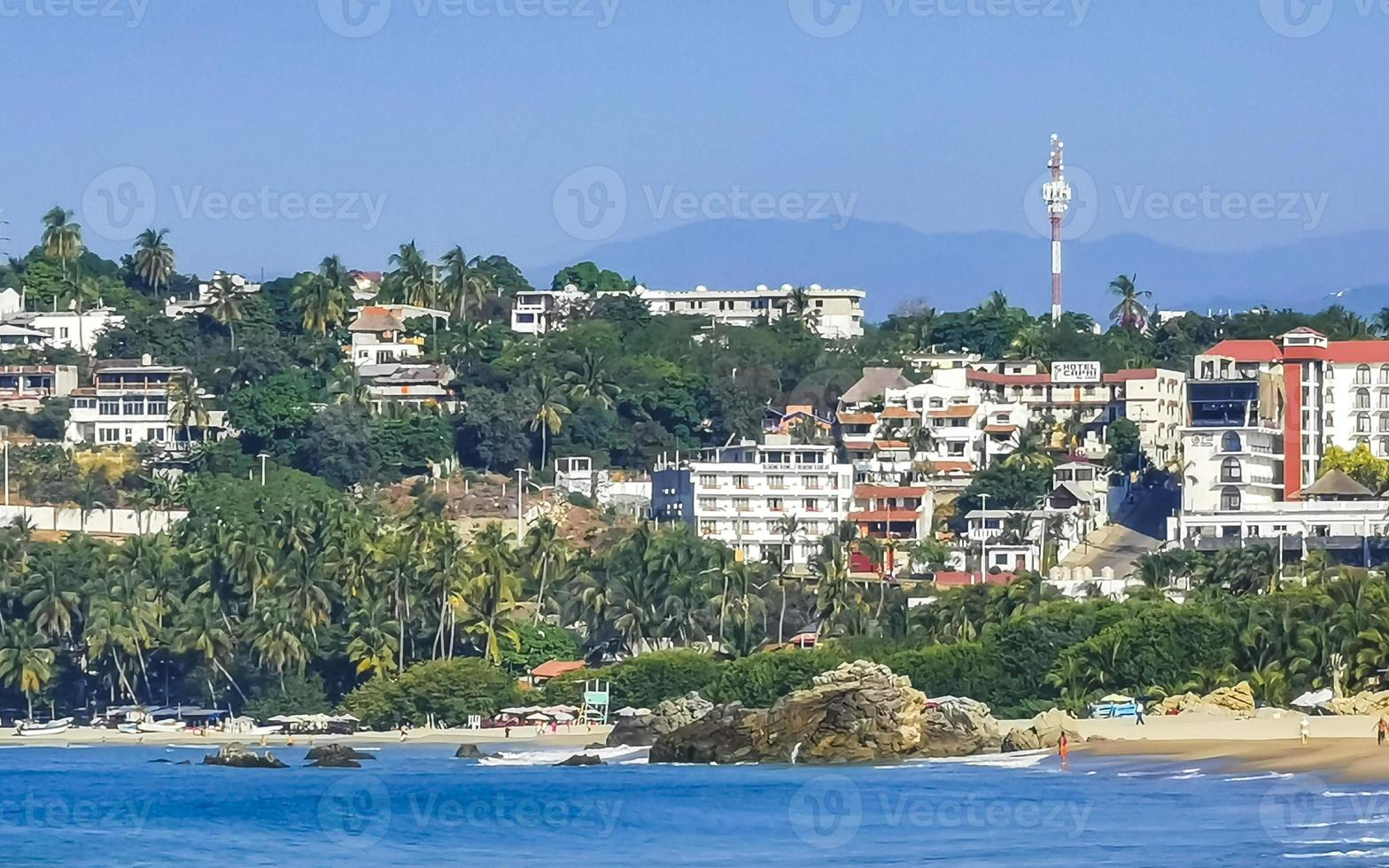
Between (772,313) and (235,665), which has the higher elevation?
(772,313)

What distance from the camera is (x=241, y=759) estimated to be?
7819cm

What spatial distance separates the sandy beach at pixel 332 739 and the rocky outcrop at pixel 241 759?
138 inches

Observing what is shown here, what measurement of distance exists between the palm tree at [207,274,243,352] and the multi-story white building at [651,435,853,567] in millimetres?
29489

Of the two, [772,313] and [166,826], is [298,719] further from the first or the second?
[772,313]

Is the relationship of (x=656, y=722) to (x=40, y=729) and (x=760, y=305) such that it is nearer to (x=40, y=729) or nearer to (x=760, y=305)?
(x=40, y=729)

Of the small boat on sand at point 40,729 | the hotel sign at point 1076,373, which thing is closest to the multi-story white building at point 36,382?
the small boat on sand at point 40,729

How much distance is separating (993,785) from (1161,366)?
64468 mm

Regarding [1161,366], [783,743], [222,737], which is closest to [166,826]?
[783,743]

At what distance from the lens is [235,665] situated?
294 feet

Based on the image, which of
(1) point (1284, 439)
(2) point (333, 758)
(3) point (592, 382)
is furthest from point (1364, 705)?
(3) point (592, 382)

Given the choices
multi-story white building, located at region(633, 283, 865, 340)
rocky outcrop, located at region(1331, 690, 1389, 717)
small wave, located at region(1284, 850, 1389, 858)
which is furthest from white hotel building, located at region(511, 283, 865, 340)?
small wave, located at region(1284, 850, 1389, 858)

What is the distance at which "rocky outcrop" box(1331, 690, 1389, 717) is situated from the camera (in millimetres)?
69812

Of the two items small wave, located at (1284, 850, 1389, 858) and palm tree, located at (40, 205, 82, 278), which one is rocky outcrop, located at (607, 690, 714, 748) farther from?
palm tree, located at (40, 205, 82, 278)

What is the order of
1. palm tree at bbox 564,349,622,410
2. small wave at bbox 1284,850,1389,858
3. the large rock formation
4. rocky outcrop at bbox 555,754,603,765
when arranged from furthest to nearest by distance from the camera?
palm tree at bbox 564,349,622,410 < rocky outcrop at bbox 555,754,603,765 < the large rock formation < small wave at bbox 1284,850,1389,858
